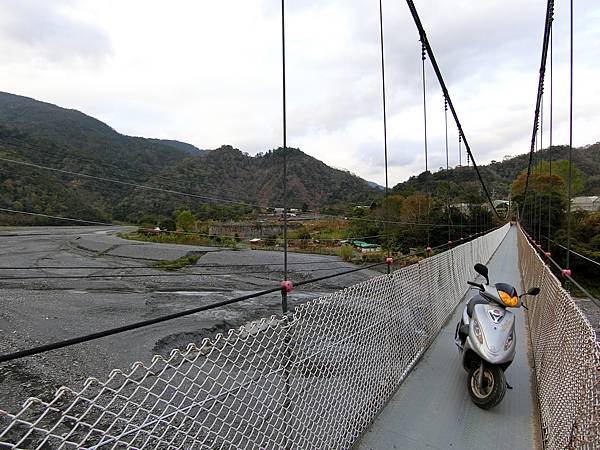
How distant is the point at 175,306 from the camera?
6805 millimetres

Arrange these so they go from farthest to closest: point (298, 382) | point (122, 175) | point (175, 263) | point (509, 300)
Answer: point (175, 263) → point (122, 175) → point (509, 300) → point (298, 382)

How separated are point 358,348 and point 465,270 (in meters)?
4.04

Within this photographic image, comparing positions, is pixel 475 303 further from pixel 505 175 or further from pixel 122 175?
pixel 505 175

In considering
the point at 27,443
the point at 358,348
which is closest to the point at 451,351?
the point at 358,348

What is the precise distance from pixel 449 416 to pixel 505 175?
74.9m

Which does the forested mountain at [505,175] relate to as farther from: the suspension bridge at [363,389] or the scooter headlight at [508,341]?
the scooter headlight at [508,341]

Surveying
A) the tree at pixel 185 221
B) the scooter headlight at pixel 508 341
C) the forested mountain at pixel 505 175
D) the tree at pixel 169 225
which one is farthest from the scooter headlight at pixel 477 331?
the tree at pixel 185 221

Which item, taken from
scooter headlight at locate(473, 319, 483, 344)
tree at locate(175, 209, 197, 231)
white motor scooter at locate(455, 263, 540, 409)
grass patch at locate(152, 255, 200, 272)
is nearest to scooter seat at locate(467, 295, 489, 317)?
white motor scooter at locate(455, 263, 540, 409)

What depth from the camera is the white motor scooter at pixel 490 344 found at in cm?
213

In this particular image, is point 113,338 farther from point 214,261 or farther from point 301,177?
point 301,177

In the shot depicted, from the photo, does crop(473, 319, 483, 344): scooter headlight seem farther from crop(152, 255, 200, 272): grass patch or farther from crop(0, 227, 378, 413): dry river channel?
crop(152, 255, 200, 272): grass patch

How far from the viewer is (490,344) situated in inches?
84.9

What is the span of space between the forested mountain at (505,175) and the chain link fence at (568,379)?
43.7 ft

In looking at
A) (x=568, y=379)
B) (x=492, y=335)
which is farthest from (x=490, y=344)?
(x=568, y=379)
